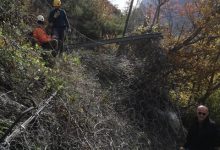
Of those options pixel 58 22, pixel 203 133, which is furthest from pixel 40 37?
pixel 203 133

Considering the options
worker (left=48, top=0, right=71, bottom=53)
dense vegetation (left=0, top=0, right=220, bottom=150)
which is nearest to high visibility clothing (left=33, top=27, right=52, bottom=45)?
dense vegetation (left=0, top=0, right=220, bottom=150)

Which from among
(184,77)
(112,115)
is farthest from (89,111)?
(184,77)

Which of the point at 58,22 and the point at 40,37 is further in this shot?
the point at 58,22

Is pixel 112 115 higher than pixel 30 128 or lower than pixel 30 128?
lower

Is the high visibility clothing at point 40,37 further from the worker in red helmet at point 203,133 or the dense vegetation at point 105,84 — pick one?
the worker in red helmet at point 203,133

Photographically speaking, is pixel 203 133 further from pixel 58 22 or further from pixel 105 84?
pixel 58 22

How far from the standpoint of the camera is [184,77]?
1403 centimetres

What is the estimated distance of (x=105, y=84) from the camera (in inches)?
464

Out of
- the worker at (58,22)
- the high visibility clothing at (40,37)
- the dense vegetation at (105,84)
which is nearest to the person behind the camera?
the dense vegetation at (105,84)

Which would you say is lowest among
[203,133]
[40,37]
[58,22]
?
[203,133]

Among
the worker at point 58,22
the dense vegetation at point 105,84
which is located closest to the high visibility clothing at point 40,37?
the dense vegetation at point 105,84

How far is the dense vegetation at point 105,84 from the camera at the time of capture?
6512 mm

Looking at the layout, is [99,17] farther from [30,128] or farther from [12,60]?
[30,128]

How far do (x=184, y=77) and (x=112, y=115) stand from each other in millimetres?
5352
